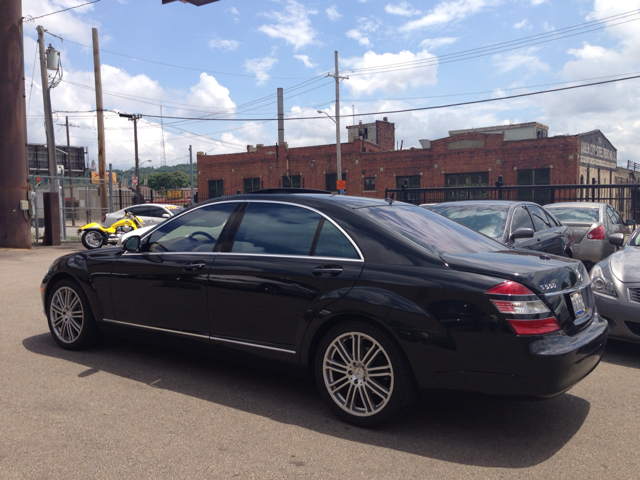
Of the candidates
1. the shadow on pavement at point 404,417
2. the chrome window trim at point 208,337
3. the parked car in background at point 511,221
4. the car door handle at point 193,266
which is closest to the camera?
the shadow on pavement at point 404,417

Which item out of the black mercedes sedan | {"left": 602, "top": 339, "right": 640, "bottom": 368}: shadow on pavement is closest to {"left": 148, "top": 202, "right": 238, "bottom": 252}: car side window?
the black mercedes sedan

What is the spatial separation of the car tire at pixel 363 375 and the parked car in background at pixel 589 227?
26.7 feet

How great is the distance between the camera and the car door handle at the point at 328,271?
3.65 metres

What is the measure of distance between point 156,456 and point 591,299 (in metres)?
3.14

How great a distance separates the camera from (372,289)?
348cm

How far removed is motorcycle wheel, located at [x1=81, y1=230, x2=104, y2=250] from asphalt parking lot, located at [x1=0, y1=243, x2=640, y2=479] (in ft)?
43.9

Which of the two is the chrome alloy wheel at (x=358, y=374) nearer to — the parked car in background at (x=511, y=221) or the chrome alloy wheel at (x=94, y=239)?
the parked car in background at (x=511, y=221)

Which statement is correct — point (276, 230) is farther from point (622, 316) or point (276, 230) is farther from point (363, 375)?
point (622, 316)

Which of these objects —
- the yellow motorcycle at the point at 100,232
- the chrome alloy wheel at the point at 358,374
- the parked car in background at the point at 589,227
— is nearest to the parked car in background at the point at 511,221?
the parked car in background at the point at 589,227

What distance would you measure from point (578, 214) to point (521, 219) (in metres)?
4.01

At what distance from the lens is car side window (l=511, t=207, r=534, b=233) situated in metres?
7.43

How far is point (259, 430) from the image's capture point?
3.53 metres

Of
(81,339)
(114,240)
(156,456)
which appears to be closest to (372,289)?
(156,456)

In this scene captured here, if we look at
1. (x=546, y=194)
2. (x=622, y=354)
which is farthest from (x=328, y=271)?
(x=546, y=194)
